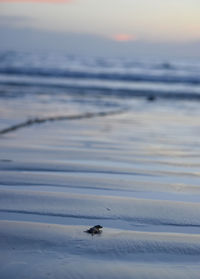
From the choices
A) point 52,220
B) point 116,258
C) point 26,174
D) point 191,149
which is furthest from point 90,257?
point 191,149

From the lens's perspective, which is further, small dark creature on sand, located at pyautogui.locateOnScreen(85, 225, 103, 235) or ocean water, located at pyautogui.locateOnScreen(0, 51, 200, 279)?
small dark creature on sand, located at pyautogui.locateOnScreen(85, 225, 103, 235)

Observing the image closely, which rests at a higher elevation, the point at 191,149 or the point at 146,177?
the point at 191,149

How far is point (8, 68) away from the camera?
794 inches

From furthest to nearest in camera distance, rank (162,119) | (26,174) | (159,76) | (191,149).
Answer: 1. (159,76)
2. (162,119)
3. (191,149)
4. (26,174)

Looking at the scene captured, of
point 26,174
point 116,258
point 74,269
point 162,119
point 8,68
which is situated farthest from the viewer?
point 8,68

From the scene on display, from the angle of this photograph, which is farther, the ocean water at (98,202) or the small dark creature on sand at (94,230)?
the small dark creature on sand at (94,230)

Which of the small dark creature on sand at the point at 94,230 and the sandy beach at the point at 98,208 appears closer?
Result: the sandy beach at the point at 98,208

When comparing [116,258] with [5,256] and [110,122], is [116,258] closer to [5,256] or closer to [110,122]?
[5,256]

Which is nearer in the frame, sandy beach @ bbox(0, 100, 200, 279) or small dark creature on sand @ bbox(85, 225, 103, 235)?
sandy beach @ bbox(0, 100, 200, 279)

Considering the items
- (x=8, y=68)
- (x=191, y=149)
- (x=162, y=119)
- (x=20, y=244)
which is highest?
(x=8, y=68)

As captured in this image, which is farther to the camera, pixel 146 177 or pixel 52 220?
pixel 146 177

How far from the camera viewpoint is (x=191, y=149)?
12.6 feet

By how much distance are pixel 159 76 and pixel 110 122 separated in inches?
517

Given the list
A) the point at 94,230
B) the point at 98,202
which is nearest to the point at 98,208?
the point at 98,202
